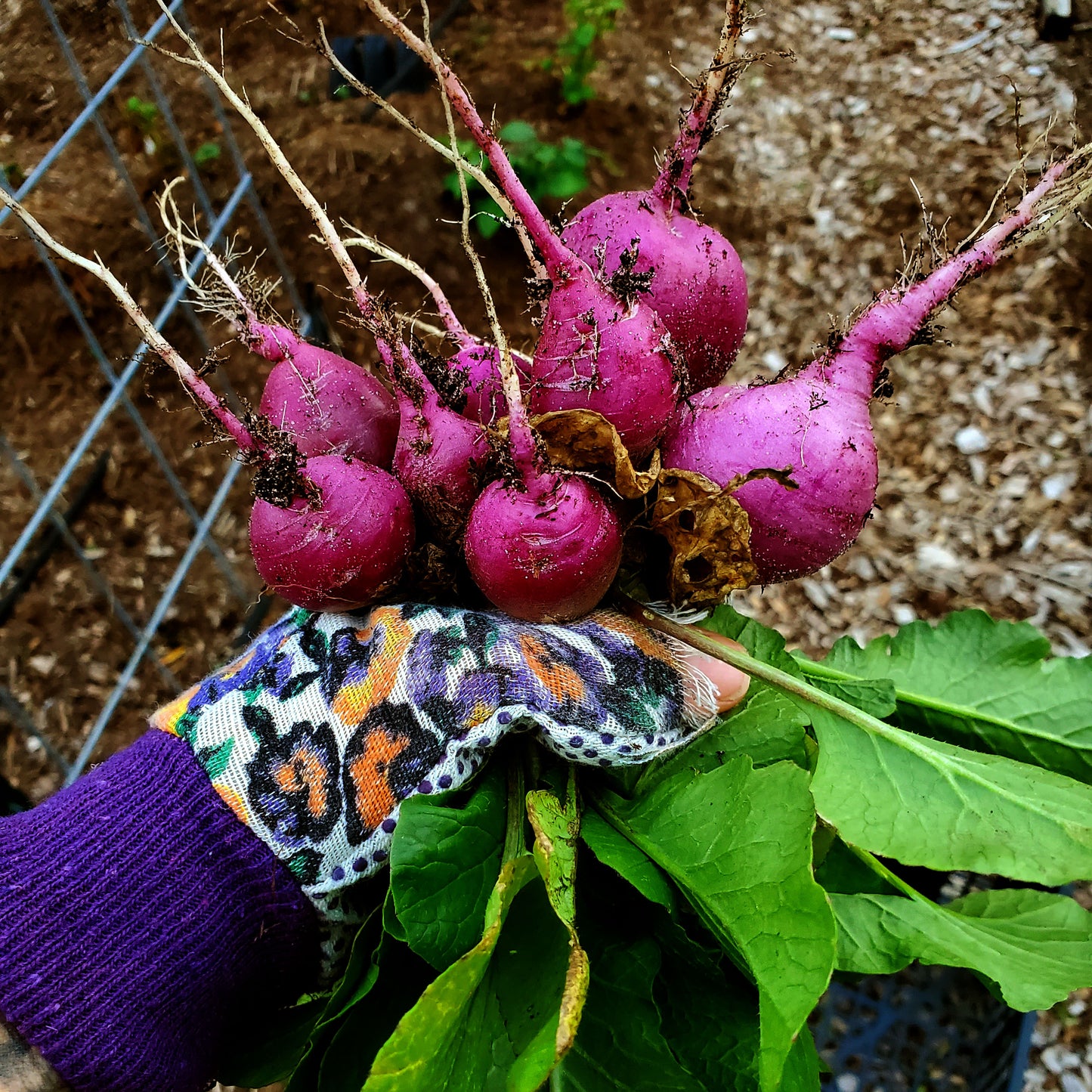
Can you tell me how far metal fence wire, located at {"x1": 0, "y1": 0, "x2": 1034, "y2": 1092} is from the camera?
1580 mm

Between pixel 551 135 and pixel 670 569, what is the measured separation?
8.84 feet

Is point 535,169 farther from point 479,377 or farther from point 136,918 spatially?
point 136,918

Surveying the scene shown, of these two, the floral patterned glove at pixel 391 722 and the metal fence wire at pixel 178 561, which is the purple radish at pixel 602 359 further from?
the metal fence wire at pixel 178 561

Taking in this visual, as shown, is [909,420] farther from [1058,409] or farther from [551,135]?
[551,135]

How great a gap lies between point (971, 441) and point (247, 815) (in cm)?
224

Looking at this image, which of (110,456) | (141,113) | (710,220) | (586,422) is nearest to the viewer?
(586,422)

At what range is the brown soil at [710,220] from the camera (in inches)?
91.5

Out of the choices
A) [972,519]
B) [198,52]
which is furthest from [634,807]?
[972,519]

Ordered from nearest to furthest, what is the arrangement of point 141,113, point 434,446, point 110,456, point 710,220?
point 434,446, point 110,456, point 141,113, point 710,220

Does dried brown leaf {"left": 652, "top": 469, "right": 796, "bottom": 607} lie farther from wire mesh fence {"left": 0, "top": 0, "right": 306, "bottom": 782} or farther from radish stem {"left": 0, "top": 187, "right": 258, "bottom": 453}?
wire mesh fence {"left": 0, "top": 0, "right": 306, "bottom": 782}

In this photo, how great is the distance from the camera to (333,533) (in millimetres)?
936

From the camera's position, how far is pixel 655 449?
3.22 ft

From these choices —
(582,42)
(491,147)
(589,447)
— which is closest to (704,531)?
(589,447)

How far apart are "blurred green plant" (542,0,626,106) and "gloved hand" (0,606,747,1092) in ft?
9.04
